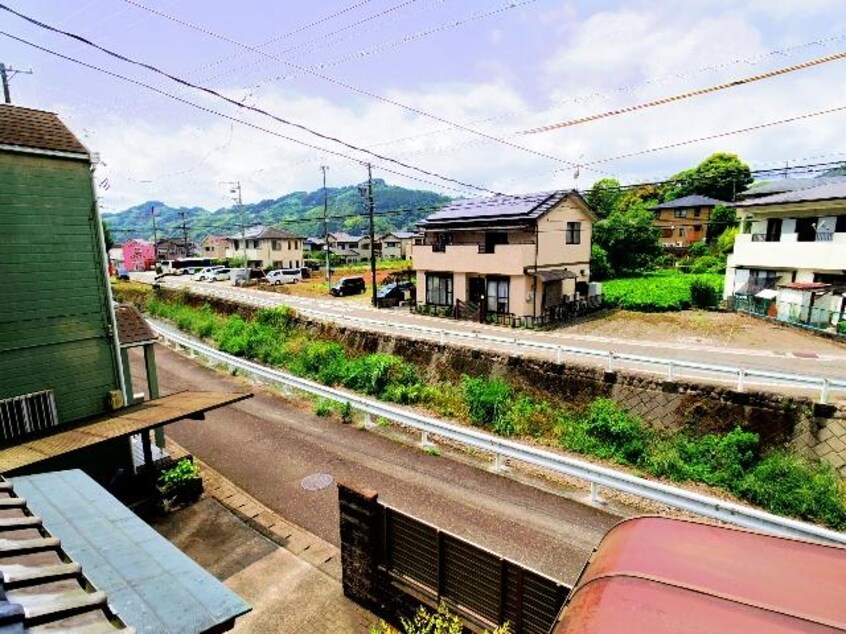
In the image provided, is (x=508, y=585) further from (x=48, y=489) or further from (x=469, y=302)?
(x=469, y=302)

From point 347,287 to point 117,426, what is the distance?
30.5 metres

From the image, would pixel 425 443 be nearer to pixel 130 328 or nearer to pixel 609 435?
pixel 609 435

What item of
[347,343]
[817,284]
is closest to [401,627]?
[347,343]

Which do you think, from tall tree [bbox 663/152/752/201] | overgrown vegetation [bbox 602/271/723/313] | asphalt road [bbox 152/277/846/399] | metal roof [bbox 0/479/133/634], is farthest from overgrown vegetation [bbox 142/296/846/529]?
tall tree [bbox 663/152/752/201]

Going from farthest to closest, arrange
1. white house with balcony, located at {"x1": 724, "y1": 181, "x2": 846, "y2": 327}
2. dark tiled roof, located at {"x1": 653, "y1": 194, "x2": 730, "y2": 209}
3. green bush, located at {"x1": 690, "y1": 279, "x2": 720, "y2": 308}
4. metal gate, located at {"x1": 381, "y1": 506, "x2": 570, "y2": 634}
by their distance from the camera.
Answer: dark tiled roof, located at {"x1": 653, "y1": 194, "x2": 730, "y2": 209}
green bush, located at {"x1": 690, "y1": 279, "x2": 720, "y2": 308}
white house with balcony, located at {"x1": 724, "y1": 181, "x2": 846, "y2": 327}
metal gate, located at {"x1": 381, "y1": 506, "x2": 570, "y2": 634}

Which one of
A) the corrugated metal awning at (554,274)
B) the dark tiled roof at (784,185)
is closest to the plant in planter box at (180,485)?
the corrugated metal awning at (554,274)

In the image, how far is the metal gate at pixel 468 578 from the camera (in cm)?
546

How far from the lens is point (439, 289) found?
29641 millimetres

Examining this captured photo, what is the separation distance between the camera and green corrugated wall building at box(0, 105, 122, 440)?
8.76 metres

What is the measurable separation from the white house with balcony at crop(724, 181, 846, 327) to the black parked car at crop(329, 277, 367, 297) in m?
27.0

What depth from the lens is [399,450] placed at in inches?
485

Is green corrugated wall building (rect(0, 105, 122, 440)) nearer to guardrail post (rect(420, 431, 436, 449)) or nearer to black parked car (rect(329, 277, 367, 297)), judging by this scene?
guardrail post (rect(420, 431, 436, 449))

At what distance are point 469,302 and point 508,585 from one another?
22.1 m

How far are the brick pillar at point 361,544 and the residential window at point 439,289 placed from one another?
22.4 meters
